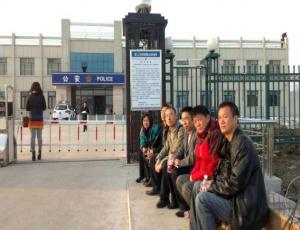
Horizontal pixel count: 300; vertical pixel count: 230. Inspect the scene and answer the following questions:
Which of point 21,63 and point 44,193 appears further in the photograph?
point 21,63

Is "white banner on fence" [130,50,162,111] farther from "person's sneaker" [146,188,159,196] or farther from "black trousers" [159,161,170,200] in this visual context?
"black trousers" [159,161,170,200]

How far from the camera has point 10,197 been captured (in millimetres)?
6602

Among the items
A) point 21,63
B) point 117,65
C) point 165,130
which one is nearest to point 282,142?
point 165,130

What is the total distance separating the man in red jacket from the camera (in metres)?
3.94

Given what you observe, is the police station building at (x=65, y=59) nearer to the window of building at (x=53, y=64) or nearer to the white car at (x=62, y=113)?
the window of building at (x=53, y=64)

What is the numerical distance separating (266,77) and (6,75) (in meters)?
45.3

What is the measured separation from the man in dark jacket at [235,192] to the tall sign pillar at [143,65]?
16.4 feet

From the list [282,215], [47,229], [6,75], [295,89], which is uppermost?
[6,75]

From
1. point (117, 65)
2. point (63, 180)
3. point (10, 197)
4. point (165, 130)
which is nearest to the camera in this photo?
point (165, 130)

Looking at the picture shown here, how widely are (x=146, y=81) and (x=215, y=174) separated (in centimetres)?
488

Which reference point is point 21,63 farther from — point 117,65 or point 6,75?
point 117,65

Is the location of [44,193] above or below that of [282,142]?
below

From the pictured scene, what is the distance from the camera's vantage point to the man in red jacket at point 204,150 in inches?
155

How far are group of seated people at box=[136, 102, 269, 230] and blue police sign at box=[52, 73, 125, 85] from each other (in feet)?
133
